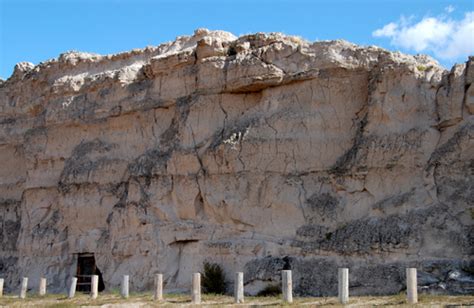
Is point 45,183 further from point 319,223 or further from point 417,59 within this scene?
point 417,59

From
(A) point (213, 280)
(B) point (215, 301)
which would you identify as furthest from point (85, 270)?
(B) point (215, 301)

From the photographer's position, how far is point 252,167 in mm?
25266

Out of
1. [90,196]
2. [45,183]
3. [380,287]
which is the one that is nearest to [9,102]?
[45,183]

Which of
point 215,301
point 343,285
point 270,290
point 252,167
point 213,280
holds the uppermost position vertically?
point 252,167

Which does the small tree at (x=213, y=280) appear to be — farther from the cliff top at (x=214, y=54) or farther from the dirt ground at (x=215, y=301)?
the cliff top at (x=214, y=54)

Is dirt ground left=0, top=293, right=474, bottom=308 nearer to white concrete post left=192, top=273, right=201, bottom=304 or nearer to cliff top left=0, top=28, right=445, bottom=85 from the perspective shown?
white concrete post left=192, top=273, right=201, bottom=304

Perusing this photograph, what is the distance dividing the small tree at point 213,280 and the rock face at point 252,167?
0.42 metres

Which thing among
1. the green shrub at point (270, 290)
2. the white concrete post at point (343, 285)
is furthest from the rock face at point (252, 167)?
the white concrete post at point (343, 285)

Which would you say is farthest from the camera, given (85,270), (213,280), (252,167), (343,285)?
(85,270)

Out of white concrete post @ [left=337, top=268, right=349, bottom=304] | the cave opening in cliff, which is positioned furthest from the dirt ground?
the cave opening in cliff

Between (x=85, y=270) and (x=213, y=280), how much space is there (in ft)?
27.1

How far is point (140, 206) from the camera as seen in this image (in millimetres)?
27422

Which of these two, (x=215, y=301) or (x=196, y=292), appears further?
(x=215, y=301)

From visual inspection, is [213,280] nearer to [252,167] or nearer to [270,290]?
[270,290]
